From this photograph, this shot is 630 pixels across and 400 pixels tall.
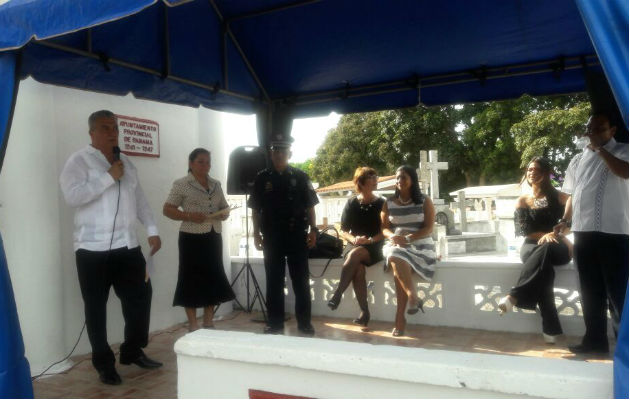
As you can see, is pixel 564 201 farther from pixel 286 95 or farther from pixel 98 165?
pixel 98 165

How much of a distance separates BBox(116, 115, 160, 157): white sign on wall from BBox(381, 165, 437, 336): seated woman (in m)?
2.36

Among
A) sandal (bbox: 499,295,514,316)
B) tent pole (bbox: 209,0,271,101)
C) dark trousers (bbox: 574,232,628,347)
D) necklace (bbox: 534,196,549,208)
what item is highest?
tent pole (bbox: 209,0,271,101)

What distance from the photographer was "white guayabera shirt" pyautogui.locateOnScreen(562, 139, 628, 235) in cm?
360

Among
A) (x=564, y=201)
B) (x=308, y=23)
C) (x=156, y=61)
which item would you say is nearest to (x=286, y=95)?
(x=308, y=23)

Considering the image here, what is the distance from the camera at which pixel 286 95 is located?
557cm

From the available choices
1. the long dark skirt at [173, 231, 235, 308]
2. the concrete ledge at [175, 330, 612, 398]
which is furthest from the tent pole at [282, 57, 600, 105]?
the concrete ledge at [175, 330, 612, 398]

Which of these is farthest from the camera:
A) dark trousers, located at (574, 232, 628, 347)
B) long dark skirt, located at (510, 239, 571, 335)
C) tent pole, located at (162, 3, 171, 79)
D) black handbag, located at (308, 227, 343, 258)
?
black handbag, located at (308, 227, 343, 258)

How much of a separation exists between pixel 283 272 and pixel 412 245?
1255mm

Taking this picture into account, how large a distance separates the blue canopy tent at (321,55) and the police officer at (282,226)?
0.87m

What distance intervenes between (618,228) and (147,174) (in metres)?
4.01

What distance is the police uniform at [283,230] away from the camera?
185 inches

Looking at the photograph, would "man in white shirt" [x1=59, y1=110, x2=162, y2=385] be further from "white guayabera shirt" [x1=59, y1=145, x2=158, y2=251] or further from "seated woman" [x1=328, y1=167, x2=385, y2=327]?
"seated woman" [x1=328, y1=167, x2=385, y2=327]

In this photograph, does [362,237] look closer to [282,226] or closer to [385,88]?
[282,226]

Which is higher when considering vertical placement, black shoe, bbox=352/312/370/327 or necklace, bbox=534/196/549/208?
necklace, bbox=534/196/549/208
